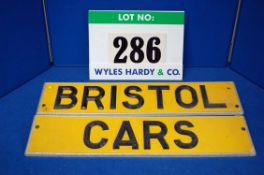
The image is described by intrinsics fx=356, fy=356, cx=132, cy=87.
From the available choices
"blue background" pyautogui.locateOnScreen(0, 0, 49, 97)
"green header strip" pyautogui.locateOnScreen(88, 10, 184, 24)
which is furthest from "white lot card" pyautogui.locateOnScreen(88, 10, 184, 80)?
"blue background" pyautogui.locateOnScreen(0, 0, 49, 97)

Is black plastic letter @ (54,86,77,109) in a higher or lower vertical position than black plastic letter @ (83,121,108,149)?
higher

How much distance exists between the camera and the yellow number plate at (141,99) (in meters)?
1.00

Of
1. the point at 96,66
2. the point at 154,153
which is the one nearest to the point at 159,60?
the point at 96,66

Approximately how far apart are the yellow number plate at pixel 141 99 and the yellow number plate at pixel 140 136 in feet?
0.08

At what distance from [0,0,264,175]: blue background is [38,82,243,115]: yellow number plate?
0.06m

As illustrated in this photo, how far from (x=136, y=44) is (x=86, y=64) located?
220mm

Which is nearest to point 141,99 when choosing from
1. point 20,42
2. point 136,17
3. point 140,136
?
point 140,136

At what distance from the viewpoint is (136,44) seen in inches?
41.5

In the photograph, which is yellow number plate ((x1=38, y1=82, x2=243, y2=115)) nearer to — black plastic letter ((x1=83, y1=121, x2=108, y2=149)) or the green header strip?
black plastic letter ((x1=83, y1=121, x2=108, y2=149))

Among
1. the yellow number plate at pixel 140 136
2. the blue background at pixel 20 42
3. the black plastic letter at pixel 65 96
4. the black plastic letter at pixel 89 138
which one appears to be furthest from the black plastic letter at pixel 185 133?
the blue background at pixel 20 42

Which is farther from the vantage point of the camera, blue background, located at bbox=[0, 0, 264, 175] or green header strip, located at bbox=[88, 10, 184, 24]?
green header strip, located at bbox=[88, 10, 184, 24]

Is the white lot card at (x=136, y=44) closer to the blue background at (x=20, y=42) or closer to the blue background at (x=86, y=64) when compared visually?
the blue background at (x=86, y=64)

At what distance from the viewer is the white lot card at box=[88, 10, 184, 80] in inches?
41.1

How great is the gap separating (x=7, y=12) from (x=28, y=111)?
0.29 meters
